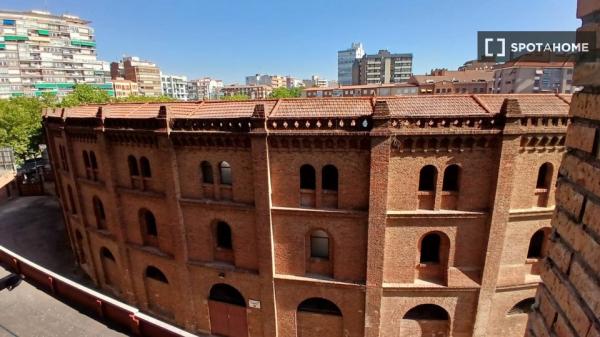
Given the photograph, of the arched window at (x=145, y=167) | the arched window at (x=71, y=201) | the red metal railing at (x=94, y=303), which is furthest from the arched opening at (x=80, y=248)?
the red metal railing at (x=94, y=303)

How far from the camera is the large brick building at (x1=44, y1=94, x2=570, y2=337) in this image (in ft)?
42.0

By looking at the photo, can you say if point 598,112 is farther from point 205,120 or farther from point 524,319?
point 524,319

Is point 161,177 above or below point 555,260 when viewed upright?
below

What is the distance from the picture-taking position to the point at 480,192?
13.2 meters

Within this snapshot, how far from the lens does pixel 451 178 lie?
44.2ft

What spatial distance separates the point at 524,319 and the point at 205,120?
58.7 ft

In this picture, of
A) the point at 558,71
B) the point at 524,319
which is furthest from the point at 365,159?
the point at 558,71

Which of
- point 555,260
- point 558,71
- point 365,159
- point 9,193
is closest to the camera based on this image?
point 555,260

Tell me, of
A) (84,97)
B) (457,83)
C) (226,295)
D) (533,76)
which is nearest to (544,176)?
(226,295)

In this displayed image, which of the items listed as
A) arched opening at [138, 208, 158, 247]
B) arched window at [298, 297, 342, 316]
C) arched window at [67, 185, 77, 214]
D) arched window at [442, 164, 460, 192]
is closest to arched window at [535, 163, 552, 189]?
arched window at [442, 164, 460, 192]

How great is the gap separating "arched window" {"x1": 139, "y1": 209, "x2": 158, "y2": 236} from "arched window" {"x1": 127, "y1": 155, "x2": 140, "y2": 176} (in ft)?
7.26

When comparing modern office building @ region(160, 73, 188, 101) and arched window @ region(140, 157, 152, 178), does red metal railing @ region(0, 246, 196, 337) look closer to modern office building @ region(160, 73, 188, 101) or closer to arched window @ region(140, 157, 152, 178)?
arched window @ region(140, 157, 152, 178)

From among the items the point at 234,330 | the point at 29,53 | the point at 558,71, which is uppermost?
the point at 29,53

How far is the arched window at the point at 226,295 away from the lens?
16.5m
